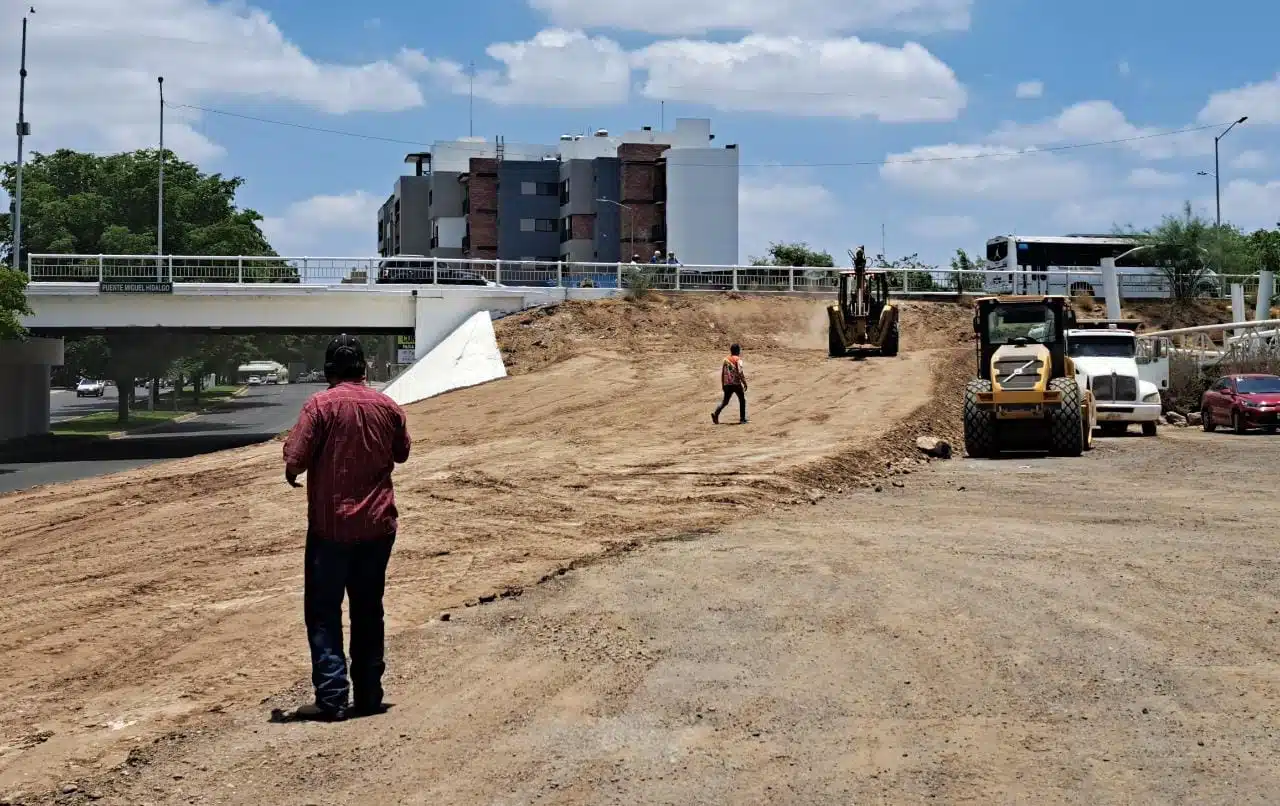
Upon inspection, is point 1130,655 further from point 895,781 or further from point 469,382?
point 469,382

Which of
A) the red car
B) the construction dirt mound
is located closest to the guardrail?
the construction dirt mound

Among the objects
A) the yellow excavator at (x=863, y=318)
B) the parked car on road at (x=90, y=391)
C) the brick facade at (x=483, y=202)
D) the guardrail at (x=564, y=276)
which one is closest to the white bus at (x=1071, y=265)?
the guardrail at (x=564, y=276)

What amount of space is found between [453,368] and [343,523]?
1409 inches

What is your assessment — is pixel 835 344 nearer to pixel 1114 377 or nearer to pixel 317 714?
pixel 1114 377

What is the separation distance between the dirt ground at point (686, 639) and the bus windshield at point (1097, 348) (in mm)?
9234

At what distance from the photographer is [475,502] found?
60.7 feet

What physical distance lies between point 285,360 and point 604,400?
146 m

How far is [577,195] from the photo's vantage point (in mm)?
101875

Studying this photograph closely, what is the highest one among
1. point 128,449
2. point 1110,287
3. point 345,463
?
point 1110,287

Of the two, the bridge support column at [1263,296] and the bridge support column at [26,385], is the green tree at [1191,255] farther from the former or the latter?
the bridge support column at [26,385]

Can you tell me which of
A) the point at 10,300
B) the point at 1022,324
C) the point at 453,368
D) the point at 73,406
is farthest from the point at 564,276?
the point at 73,406

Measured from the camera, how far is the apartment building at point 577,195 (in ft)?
328

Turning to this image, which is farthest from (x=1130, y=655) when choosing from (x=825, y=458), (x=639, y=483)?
(x=825, y=458)

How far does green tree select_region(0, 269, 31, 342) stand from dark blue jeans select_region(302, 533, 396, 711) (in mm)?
35162
